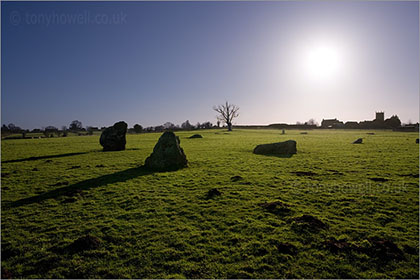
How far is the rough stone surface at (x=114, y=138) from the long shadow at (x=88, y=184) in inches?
466

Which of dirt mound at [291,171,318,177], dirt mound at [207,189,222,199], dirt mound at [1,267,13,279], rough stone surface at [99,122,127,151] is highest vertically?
rough stone surface at [99,122,127,151]

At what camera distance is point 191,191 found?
32.2 feet

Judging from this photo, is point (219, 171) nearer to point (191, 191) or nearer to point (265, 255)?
point (191, 191)

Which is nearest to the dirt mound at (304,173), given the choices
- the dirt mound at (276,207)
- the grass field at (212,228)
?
the grass field at (212,228)

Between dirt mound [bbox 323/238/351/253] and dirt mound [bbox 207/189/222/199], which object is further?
dirt mound [bbox 207/189/222/199]

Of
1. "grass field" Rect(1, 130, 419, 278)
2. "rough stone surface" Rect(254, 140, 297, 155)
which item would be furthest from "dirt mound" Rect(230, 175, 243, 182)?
"rough stone surface" Rect(254, 140, 297, 155)

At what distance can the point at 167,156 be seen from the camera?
14977mm

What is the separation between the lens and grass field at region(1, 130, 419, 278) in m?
4.65

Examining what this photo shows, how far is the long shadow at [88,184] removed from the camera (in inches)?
345

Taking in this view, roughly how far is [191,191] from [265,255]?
527cm

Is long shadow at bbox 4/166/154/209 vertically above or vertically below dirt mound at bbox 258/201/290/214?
above

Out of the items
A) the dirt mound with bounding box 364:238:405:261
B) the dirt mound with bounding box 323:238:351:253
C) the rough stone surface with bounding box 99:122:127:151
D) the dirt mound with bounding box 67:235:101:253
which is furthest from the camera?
the rough stone surface with bounding box 99:122:127:151

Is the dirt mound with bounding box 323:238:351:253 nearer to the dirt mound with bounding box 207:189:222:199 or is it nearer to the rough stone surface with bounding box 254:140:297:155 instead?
the dirt mound with bounding box 207:189:222:199

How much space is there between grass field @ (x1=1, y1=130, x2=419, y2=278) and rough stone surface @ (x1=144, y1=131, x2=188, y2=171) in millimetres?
2993
